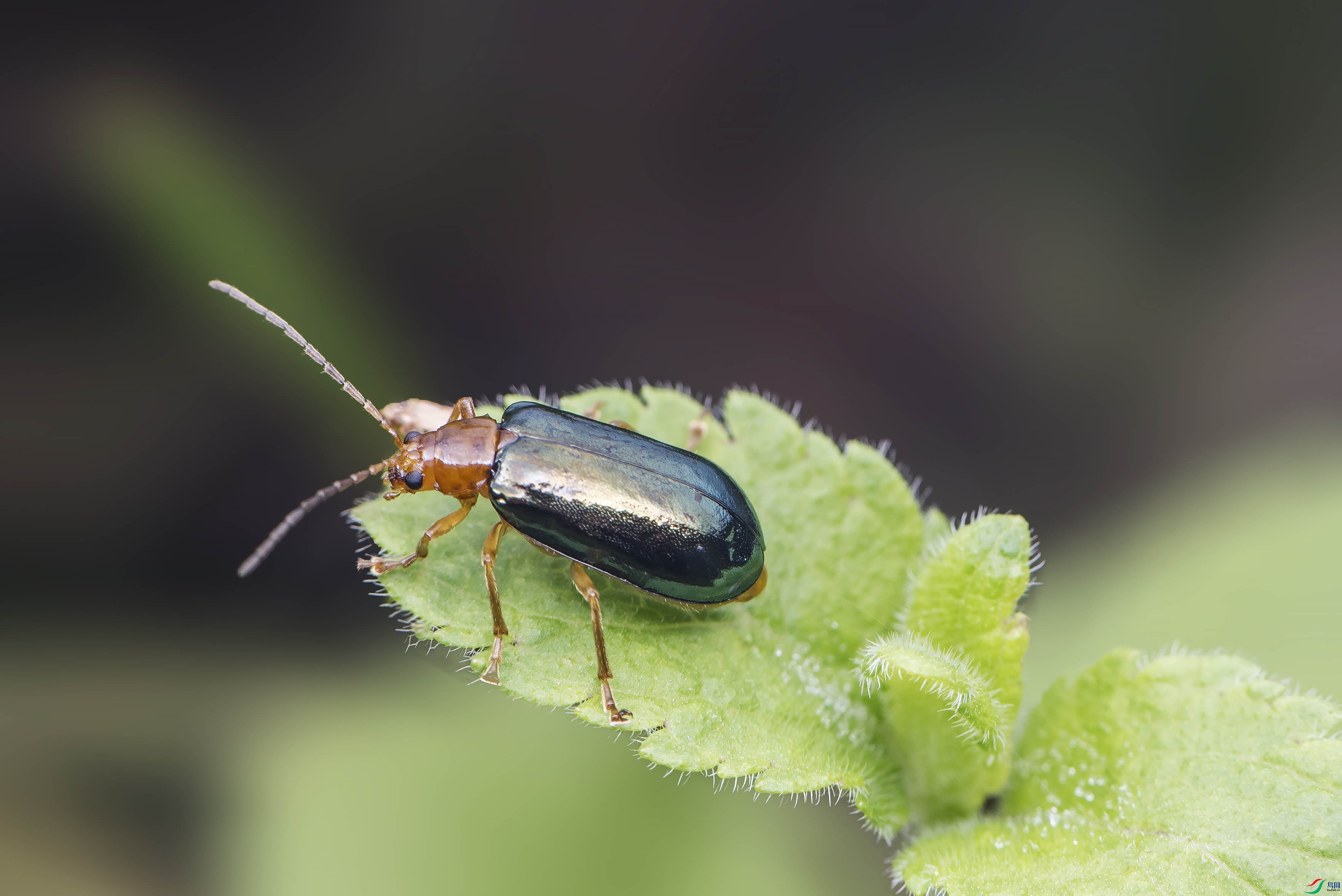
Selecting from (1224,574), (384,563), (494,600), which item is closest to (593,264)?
(384,563)

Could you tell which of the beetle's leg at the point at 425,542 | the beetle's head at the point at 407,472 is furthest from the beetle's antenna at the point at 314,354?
the beetle's leg at the point at 425,542

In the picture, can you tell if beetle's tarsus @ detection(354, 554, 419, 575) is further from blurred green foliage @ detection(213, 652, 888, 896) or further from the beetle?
blurred green foliage @ detection(213, 652, 888, 896)

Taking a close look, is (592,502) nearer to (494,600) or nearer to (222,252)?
(494,600)

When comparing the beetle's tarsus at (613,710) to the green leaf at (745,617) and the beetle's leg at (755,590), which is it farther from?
the beetle's leg at (755,590)

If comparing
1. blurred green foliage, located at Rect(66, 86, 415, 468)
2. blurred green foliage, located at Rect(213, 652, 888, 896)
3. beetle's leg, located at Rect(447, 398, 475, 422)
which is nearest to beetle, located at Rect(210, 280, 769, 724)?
beetle's leg, located at Rect(447, 398, 475, 422)

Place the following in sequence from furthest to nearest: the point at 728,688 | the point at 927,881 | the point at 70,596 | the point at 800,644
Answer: the point at 70,596, the point at 800,644, the point at 728,688, the point at 927,881

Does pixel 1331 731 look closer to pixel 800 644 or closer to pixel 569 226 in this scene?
pixel 800 644

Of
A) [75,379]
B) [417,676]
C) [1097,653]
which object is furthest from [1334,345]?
[75,379]
